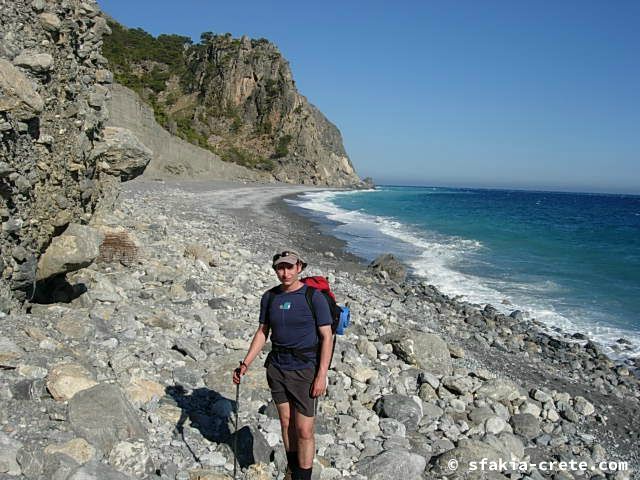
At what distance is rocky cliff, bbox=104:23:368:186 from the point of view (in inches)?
3226

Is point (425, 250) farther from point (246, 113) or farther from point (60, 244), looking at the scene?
point (246, 113)

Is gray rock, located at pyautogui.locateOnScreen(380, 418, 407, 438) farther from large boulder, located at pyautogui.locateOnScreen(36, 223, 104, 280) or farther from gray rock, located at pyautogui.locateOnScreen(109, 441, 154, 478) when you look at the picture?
large boulder, located at pyautogui.locateOnScreen(36, 223, 104, 280)

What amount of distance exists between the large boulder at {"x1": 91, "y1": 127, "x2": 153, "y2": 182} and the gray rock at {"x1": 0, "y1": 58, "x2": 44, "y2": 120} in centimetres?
280

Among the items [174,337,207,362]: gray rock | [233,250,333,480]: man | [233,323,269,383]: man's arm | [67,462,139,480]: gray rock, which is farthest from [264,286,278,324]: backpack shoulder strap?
[174,337,207,362]: gray rock

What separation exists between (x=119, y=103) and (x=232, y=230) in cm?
1993

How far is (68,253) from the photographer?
5504 millimetres

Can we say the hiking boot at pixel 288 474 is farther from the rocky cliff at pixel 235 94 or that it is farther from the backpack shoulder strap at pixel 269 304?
the rocky cliff at pixel 235 94

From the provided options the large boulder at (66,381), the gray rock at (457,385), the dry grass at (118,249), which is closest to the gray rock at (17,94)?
the large boulder at (66,381)

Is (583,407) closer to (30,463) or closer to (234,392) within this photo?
(234,392)

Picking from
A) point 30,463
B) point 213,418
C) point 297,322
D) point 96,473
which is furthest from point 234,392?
point 30,463

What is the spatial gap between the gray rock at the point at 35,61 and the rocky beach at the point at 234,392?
251cm

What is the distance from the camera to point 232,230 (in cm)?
2052

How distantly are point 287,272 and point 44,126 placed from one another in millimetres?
3459

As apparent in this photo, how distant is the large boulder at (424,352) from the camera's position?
736cm
